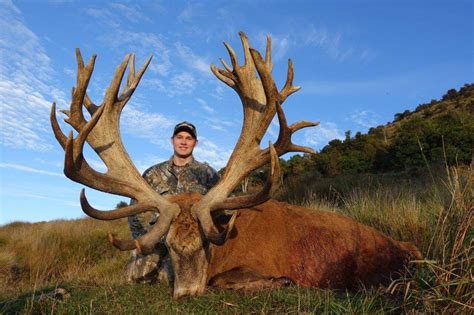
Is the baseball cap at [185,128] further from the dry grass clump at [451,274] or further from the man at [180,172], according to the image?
the dry grass clump at [451,274]

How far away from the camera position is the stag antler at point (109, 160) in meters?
4.77

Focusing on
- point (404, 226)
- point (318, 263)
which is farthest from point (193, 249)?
point (404, 226)

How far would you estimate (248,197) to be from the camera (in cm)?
496

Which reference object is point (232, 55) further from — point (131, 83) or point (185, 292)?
point (185, 292)

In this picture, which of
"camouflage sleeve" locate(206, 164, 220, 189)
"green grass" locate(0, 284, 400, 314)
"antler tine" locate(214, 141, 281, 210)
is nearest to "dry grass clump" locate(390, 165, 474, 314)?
"green grass" locate(0, 284, 400, 314)

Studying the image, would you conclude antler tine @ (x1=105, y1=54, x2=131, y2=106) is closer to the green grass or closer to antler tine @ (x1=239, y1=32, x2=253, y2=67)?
antler tine @ (x1=239, y1=32, x2=253, y2=67)

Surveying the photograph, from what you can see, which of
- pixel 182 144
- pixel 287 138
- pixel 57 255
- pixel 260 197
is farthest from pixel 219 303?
pixel 57 255

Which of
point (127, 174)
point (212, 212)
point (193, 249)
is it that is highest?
point (127, 174)

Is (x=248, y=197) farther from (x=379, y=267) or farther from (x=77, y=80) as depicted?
(x=77, y=80)

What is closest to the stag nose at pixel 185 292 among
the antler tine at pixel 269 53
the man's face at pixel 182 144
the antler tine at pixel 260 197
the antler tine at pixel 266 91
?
the antler tine at pixel 260 197

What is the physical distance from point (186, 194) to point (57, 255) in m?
7.43

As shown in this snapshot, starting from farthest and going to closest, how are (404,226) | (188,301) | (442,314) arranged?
(404,226) → (188,301) → (442,314)

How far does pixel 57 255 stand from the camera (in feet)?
37.8

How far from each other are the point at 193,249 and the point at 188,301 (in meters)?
0.57
